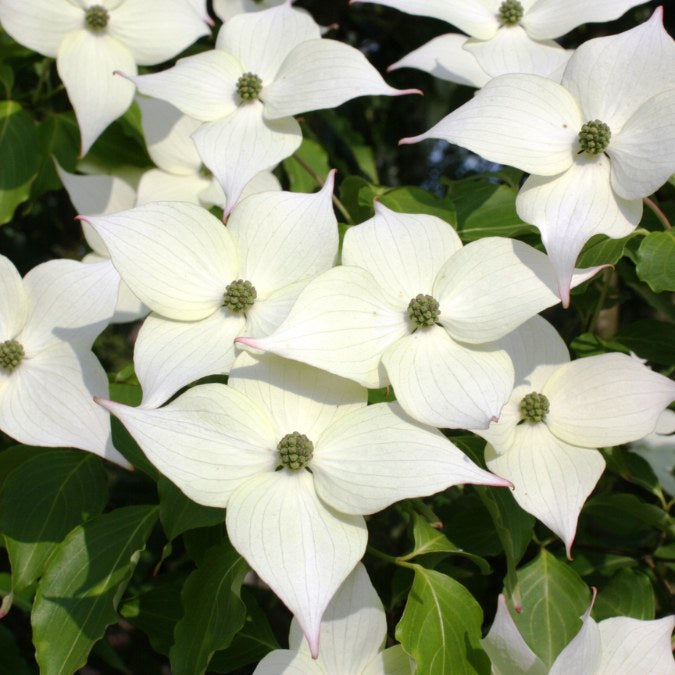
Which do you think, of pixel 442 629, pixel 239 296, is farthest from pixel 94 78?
pixel 442 629

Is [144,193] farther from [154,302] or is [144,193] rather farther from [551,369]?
[551,369]

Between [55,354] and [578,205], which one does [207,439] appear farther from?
[578,205]

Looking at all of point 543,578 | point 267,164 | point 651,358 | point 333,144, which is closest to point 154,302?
Answer: point 267,164

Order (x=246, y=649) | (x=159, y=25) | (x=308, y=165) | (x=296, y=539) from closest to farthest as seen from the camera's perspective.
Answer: (x=296, y=539) → (x=246, y=649) → (x=159, y=25) → (x=308, y=165)

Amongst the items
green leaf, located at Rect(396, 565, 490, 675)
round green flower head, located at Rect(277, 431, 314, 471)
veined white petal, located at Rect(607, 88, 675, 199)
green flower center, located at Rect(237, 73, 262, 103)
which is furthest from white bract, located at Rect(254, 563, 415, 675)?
green flower center, located at Rect(237, 73, 262, 103)

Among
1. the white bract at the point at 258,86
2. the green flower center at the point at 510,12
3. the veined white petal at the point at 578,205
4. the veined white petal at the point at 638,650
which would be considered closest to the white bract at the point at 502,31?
the green flower center at the point at 510,12

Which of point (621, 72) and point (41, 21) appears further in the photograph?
point (41, 21)

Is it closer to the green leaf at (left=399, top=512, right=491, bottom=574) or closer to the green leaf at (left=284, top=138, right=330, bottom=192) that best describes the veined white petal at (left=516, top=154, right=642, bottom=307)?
the green leaf at (left=399, top=512, right=491, bottom=574)
